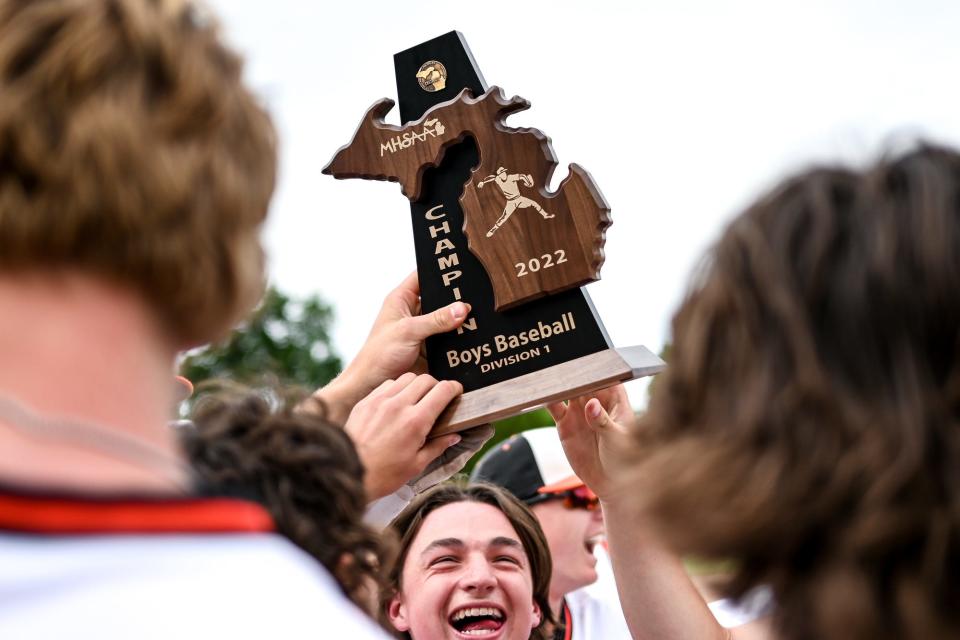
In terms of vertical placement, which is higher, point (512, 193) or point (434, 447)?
point (512, 193)

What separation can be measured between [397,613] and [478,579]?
1.26 ft

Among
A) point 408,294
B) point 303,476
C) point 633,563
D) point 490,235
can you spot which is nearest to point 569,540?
point 633,563

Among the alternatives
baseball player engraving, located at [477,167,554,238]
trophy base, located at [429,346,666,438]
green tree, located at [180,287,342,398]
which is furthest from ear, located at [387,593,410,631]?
green tree, located at [180,287,342,398]

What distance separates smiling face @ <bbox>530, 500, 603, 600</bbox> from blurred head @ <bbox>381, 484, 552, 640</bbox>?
28.0 inches

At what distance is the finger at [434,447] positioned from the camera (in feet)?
9.25

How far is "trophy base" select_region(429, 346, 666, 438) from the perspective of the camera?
2672mm

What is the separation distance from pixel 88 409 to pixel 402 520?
131 inches

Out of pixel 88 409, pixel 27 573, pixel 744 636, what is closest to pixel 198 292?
pixel 88 409

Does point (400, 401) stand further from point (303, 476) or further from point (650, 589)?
point (303, 476)

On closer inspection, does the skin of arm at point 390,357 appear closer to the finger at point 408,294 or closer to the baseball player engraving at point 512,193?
the finger at point 408,294

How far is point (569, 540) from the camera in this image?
5.13 metres

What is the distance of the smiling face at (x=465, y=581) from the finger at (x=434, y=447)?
118 centimetres

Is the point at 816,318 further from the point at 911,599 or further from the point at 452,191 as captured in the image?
the point at 452,191

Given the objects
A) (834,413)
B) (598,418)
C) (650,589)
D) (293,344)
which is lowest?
(650,589)
